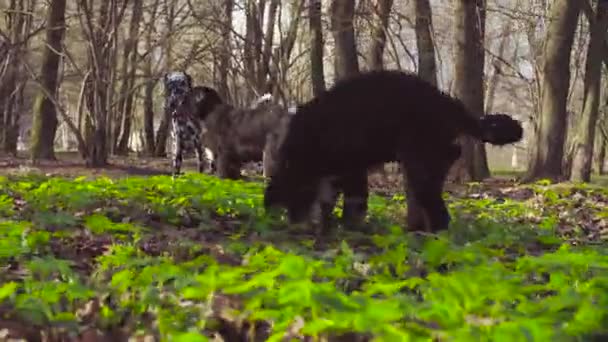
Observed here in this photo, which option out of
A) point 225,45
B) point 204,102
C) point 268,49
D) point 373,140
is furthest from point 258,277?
point 225,45

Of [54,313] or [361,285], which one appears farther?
[361,285]

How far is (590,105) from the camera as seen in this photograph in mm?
18656

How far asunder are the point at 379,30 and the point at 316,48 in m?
2.00

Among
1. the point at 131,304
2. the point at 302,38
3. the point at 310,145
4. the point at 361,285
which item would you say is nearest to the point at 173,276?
the point at 131,304

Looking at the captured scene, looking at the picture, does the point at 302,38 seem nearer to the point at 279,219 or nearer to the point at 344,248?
the point at 279,219

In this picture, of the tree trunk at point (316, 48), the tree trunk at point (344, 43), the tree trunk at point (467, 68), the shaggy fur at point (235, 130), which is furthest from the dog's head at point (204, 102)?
the tree trunk at point (316, 48)

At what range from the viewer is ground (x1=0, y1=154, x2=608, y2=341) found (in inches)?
107

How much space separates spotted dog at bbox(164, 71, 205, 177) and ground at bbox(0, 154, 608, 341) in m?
6.82

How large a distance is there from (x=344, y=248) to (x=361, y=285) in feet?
1.32

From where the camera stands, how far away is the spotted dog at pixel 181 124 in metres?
14.5

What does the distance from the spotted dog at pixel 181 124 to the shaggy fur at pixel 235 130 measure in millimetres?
1106

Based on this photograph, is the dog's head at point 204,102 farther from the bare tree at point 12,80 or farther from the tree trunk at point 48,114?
the bare tree at point 12,80

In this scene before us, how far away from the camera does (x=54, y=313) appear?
3.28 metres

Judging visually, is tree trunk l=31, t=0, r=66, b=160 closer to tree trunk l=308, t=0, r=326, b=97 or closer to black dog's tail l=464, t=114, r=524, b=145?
tree trunk l=308, t=0, r=326, b=97
